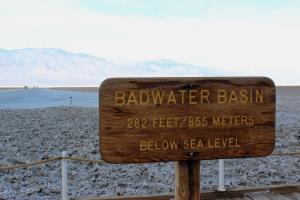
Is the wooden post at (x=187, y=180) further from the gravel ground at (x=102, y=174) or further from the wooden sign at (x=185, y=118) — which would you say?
the gravel ground at (x=102, y=174)

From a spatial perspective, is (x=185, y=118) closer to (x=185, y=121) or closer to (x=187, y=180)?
(x=185, y=121)

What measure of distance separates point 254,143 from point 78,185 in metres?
7.26

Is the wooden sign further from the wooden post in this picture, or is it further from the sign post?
the wooden post

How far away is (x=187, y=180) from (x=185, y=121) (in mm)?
591

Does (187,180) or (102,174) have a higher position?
(187,180)

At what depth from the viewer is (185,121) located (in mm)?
3660

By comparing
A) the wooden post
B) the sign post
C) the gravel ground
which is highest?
the sign post

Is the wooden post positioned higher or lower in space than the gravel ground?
higher

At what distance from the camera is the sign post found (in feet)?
11.6

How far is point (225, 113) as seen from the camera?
148 inches

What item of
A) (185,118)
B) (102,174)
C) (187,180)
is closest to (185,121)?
(185,118)

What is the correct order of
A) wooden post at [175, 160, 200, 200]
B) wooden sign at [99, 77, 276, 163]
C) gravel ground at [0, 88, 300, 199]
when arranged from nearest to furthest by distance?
wooden sign at [99, 77, 276, 163] < wooden post at [175, 160, 200, 200] < gravel ground at [0, 88, 300, 199]

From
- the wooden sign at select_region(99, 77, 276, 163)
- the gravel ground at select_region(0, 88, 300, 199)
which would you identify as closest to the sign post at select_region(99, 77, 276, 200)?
the wooden sign at select_region(99, 77, 276, 163)

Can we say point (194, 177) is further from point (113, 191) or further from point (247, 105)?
point (113, 191)
